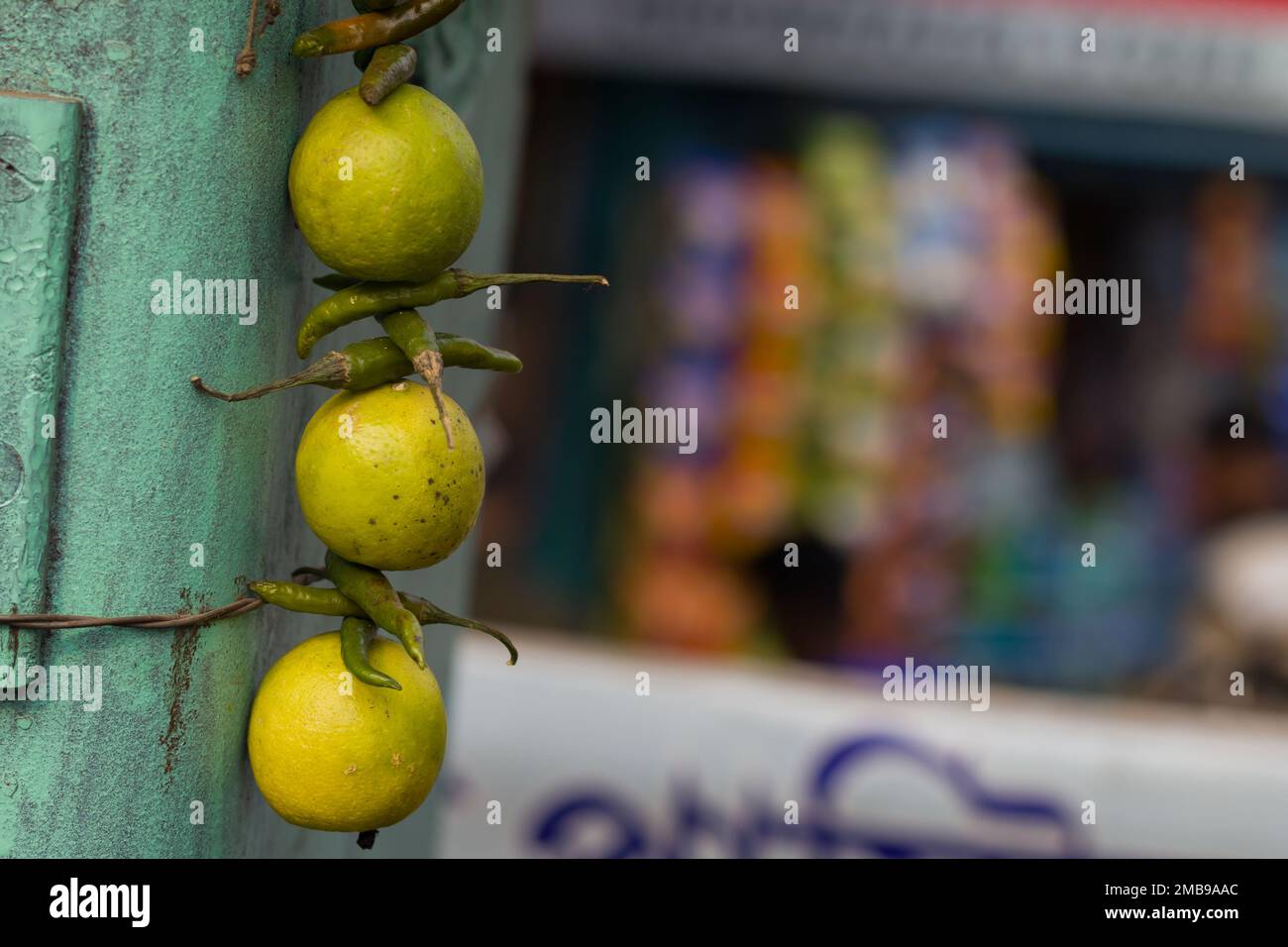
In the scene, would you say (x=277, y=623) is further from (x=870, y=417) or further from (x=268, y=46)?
(x=870, y=417)

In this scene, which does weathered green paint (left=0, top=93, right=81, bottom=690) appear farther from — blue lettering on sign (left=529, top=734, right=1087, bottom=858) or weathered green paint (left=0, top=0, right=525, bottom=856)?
blue lettering on sign (left=529, top=734, right=1087, bottom=858)

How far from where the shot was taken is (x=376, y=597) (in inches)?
59.6

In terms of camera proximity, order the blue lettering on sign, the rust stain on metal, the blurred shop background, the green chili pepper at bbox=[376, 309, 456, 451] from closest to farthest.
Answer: the green chili pepper at bbox=[376, 309, 456, 451], the rust stain on metal, the blue lettering on sign, the blurred shop background

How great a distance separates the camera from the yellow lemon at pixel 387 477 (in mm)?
1447

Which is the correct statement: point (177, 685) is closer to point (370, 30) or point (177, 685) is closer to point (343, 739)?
point (343, 739)

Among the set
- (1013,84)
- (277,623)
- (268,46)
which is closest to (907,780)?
(1013,84)

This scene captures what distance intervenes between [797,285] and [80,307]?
4.78 meters

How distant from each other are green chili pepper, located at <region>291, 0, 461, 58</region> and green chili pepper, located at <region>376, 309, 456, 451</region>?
0.30 meters

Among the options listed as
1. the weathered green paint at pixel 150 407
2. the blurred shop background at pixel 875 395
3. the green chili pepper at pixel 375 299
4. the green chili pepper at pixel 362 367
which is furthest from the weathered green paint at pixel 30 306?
the blurred shop background at pixel 875 395

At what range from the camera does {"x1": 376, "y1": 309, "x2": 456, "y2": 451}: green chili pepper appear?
1427mm

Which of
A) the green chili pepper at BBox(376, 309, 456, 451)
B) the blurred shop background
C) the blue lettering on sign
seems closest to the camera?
the green chili pepper at BBox(376, 309, 456, 451)

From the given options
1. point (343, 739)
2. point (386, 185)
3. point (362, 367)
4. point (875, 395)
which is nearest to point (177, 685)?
point (343, 739)

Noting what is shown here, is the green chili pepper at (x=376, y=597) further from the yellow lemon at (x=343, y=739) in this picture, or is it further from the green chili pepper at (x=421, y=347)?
the green chili pepper at (x=421, y=347)

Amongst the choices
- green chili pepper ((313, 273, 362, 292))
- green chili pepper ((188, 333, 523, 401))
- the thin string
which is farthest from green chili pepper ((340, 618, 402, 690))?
green chili pepper ((313, 273, 362, 292))
